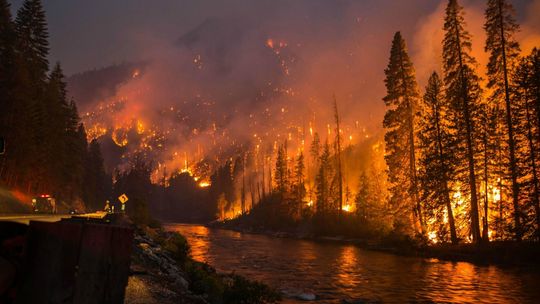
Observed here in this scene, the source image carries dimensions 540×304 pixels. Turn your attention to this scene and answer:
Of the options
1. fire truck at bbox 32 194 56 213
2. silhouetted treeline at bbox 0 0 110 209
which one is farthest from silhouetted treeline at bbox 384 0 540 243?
silhouetted treeline at bbox 0 0 110 209

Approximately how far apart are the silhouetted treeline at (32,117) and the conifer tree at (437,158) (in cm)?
4081

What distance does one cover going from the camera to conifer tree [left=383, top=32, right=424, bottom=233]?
44.4 meters

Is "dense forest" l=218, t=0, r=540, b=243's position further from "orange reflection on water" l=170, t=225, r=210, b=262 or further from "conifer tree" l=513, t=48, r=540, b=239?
"orange reflection on water" l=170, t=225, r=210, b=262

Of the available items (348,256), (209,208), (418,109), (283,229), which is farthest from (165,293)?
(209,208)

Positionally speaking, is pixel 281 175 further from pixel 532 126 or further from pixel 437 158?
pixel 532 126

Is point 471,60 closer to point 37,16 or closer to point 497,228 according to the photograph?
point 497,228

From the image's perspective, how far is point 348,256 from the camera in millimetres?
34812

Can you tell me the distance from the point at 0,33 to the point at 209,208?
13805 centimetres

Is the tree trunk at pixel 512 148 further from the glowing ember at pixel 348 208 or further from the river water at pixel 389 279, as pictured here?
the glowing ember at pixel 348 208

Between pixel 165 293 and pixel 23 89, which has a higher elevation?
pixel 23 89

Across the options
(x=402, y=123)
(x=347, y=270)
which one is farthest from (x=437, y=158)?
(x=347, y=270)

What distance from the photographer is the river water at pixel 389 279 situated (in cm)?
1814

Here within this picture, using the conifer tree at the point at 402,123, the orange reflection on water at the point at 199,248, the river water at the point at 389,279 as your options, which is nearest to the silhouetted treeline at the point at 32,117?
the orange reflection on water at the point at 199,248

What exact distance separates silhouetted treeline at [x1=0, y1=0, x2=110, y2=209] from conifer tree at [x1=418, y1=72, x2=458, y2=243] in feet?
134
